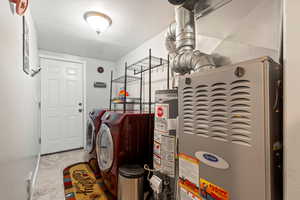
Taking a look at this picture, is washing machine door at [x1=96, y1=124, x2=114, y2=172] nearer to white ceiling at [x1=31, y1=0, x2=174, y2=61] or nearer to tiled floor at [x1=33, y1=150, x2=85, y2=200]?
tiled floor at [x1=33, y1=150, x2=85, y2=200]

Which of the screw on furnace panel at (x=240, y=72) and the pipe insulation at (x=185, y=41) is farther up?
the pipe insulation at (x=185, y=41)

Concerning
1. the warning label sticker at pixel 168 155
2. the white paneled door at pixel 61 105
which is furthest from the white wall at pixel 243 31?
the white paneled door at pixel 61 105

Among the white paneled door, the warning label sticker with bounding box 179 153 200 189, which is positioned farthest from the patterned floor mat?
the warning label sticker with bounding box 179 153 200 189


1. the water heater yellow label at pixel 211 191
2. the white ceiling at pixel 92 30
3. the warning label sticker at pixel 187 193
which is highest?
the white ceiling at pixel 92 30

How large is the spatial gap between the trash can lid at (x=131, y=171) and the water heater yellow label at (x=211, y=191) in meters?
0.72

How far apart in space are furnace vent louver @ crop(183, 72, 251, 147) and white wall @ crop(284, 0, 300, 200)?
0.11 metres

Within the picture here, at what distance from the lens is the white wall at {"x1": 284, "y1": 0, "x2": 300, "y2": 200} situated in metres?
0.45

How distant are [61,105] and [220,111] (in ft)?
11.5

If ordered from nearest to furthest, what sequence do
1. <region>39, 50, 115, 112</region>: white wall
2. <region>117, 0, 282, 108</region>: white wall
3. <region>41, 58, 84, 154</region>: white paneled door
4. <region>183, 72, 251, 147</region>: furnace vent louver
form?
<region>183, 72, 251, 147</region>: furnace vent louver → <region>117, 0, 282, 108</region>: white wall → <region>41, 58, 84, 154</region>: white paneled door → <region>39, 50, 115, 112</region>: white wall

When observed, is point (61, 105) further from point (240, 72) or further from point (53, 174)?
point (240, 72)

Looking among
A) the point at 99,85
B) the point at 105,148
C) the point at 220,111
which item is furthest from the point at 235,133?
the point at 99,85

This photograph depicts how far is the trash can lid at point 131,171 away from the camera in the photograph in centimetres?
127

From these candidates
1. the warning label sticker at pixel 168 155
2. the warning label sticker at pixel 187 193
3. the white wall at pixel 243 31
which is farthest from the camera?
the warning label sticker at pixel 168 155

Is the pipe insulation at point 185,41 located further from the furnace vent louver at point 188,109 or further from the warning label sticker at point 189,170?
the warning label sticker at point 189,170
